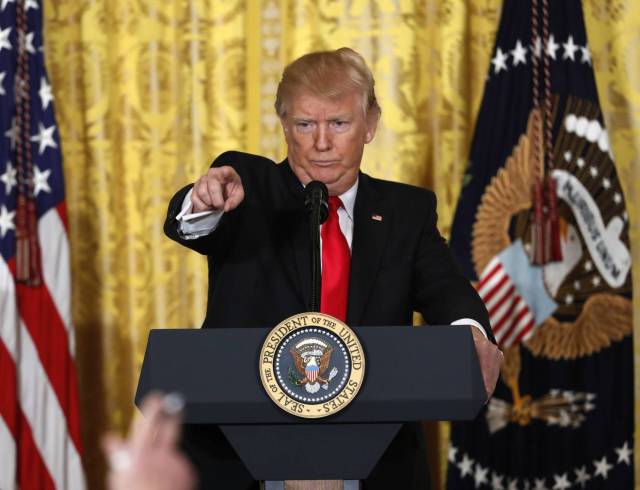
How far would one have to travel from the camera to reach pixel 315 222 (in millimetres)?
1632

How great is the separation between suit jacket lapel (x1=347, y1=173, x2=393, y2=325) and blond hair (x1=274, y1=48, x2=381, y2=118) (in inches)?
9.9

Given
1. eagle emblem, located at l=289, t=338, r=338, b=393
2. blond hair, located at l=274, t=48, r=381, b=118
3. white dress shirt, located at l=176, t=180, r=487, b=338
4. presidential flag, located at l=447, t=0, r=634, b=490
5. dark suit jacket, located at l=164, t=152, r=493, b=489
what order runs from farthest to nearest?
presidential flag, located at l=447, t=0, r=634, b=490, blond hair, located at l=274, t=48, r=381, b=118, dark suit jacket, located at l=164, t=152, r=493, b=489, white dress shirt, located at l=176, t=180, r=487, b=338, eagle emblem, located at l=289, t=338, r=338, b=393

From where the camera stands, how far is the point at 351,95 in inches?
85.4

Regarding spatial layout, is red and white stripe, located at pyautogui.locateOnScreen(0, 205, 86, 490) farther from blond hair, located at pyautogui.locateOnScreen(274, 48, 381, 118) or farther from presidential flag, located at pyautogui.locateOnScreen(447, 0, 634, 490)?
blond hair, located at pyautogui.locateOnScreen(274, 48, 381, 118)

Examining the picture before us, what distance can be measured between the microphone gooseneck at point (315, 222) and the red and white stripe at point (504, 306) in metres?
2.32

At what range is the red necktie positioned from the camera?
6.77ft

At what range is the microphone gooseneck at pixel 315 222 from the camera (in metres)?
1.60

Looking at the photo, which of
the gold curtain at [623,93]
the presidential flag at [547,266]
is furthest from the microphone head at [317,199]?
the gold curtain at [623,93]

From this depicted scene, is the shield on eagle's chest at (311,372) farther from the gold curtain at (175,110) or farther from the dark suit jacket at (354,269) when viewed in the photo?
the gold curtain at (175,110)

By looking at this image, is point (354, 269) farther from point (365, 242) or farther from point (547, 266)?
point (547, 266)

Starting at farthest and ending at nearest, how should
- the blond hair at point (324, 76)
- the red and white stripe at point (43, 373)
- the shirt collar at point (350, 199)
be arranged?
the red and white stripe at point (43, 373), the shirt collar at point (350, 199), the blond hair at point (324, 76)

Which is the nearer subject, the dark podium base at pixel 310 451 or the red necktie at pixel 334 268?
the dark podium base at pixel 310 451

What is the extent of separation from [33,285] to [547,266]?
2.02m

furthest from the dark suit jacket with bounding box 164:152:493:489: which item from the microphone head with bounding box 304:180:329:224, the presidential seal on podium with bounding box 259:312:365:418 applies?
the presidential seal on podium with bounding box 259:312:365:418
